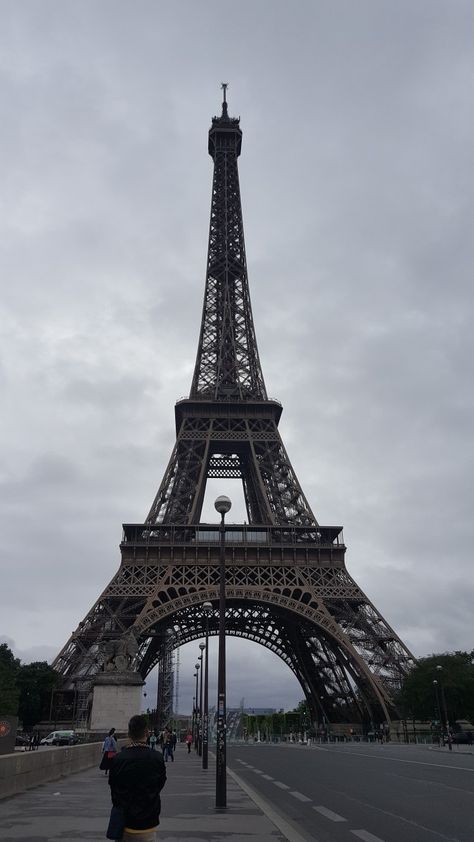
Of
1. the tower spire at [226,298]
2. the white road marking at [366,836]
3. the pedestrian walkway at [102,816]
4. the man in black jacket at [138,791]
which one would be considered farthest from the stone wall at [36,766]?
the tower spire at [226,298]

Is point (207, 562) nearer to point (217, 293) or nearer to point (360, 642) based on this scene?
point (360, 642)

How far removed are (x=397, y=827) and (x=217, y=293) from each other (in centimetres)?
7489

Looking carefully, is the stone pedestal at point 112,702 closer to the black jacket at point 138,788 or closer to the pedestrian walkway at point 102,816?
the pedestrian walkway at point 102,816

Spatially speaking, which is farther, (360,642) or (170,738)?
(360,642)

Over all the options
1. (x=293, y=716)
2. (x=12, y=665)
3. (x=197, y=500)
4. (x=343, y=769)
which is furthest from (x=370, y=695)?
(x=293, y=716)

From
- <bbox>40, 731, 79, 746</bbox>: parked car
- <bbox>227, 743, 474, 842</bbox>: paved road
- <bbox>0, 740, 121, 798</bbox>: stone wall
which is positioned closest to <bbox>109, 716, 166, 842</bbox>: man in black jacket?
<bbox>227, 743, 474, 842</bbox>: paved road

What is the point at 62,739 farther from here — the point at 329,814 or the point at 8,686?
the point at 329,814

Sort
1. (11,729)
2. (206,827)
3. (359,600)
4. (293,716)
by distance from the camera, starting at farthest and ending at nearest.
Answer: (293,716)
(359,600)
(11,729)
(206,827)

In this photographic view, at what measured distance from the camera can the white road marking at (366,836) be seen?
11366mm

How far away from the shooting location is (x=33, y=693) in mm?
76250

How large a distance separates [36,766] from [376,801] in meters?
9.73

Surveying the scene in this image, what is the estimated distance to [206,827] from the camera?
495 inches

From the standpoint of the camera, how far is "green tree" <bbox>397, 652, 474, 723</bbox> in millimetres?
64938

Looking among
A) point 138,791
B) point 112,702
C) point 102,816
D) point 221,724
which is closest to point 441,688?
point 112,702
